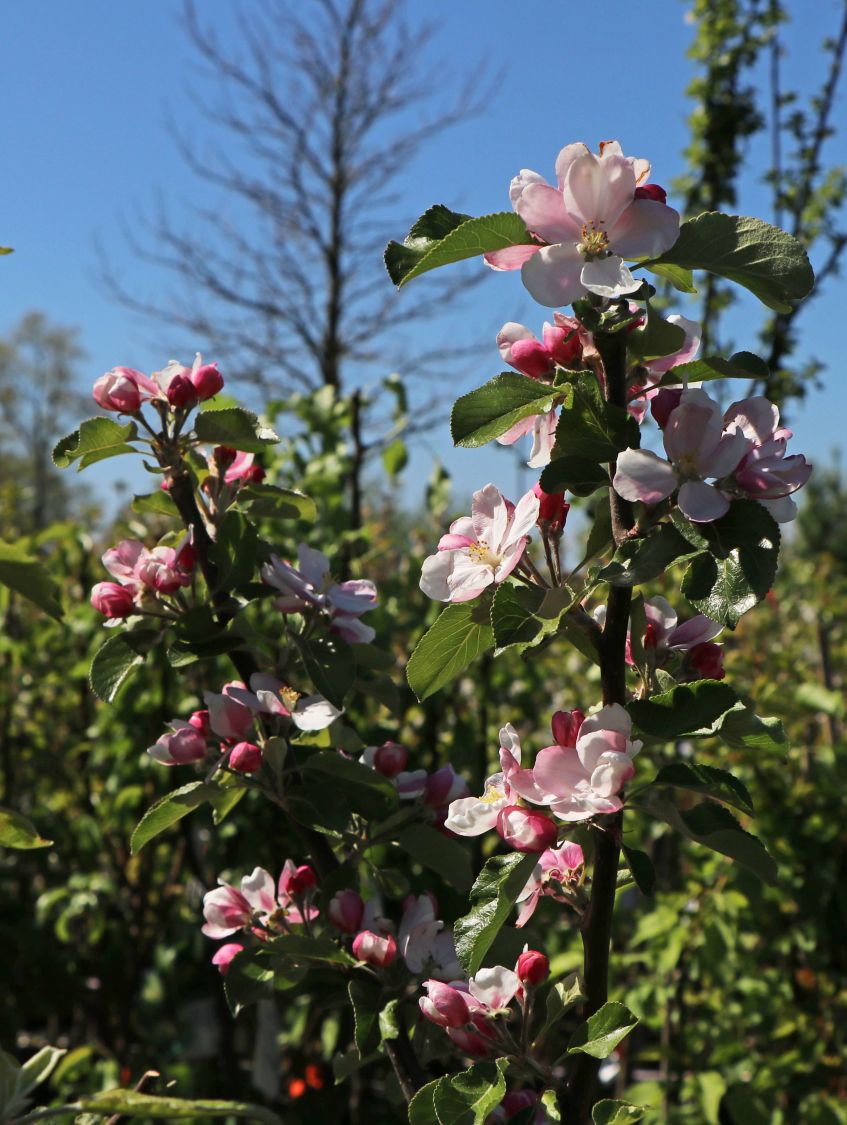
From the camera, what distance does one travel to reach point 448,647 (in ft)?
Answer: 2.78

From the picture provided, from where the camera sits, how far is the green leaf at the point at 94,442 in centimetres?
101

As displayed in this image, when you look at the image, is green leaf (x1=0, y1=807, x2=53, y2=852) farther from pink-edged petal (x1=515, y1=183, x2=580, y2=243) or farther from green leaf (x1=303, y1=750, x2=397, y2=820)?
pink-edged petal (x1=515, y1=183, x2=580, y2=243)

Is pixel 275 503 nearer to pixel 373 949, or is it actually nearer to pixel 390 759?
pixel 390 759

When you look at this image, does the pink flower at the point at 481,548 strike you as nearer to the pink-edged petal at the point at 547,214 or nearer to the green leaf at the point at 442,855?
the pink-edged petal at the point at 547,214

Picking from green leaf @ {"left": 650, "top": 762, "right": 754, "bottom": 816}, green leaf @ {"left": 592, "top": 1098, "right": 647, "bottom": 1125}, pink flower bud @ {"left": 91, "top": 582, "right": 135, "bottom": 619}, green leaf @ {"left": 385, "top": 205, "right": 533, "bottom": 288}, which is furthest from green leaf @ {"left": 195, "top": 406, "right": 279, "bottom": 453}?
green leaf @ {"left": 592, "top": 1098, "right": 647, "bottom": 1125}

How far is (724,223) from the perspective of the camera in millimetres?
761

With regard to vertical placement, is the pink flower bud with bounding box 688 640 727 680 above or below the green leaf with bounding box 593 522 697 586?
below

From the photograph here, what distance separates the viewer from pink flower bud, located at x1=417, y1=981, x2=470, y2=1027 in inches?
32.5

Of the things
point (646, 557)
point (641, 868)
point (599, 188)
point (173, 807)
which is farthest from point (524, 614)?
point (173, 807)

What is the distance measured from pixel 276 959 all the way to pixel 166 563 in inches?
15.3

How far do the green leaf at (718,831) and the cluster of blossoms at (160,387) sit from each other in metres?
0.58

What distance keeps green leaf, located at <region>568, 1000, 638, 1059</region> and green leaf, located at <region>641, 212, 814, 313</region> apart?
1.62 ft

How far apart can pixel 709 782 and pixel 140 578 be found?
580 mm

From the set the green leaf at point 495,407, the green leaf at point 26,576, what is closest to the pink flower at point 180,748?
the green leaf at point 26,576
